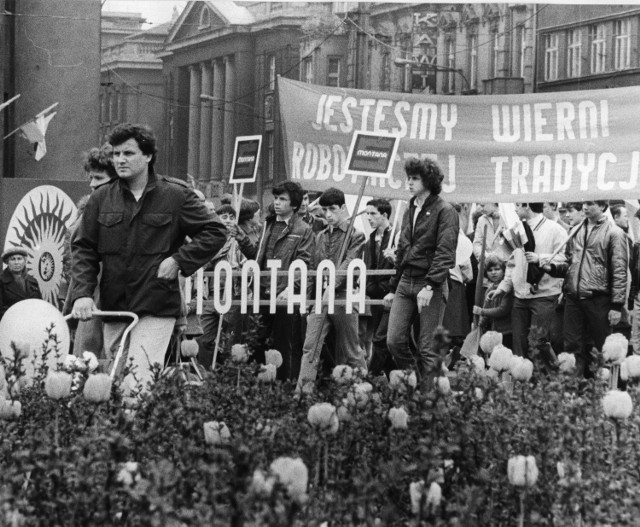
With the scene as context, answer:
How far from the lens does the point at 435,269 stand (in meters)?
11.2

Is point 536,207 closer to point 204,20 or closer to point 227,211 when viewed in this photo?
point 227,211

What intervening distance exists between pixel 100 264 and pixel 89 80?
999 centimetres

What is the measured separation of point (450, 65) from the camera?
21.6 metres

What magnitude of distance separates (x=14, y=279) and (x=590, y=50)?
12754 millimetres

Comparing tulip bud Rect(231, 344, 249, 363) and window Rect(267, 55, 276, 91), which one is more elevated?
window Rect(267, 55, 276, 91)

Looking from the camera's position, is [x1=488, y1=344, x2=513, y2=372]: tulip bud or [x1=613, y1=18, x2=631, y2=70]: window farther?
[x1=613, y1=18, x2=631, y2=70]: window

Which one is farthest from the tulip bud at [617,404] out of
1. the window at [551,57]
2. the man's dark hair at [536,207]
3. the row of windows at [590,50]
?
the row of windows at [590,50]

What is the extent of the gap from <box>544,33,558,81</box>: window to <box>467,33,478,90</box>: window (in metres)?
1.25

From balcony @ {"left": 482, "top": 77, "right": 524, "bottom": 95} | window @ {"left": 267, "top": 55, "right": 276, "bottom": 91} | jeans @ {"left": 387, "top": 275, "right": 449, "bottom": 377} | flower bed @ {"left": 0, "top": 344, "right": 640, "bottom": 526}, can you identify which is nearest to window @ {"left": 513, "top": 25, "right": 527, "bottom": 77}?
balcony @ {"left": 482, "top": 77, "right": 524, "bottom": 95}

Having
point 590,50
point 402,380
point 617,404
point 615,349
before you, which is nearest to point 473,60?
point 590,50

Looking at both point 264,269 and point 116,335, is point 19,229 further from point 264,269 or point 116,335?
point 116,335

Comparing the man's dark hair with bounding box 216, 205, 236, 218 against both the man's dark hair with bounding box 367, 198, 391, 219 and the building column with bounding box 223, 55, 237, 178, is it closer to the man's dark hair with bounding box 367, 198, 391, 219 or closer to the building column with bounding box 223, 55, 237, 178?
the man's dark hair with bounding box 367, 198, 391, 219

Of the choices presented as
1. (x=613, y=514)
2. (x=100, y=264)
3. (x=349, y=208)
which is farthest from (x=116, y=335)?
(x=349, y=208)

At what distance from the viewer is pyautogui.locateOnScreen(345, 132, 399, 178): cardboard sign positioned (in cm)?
1330
